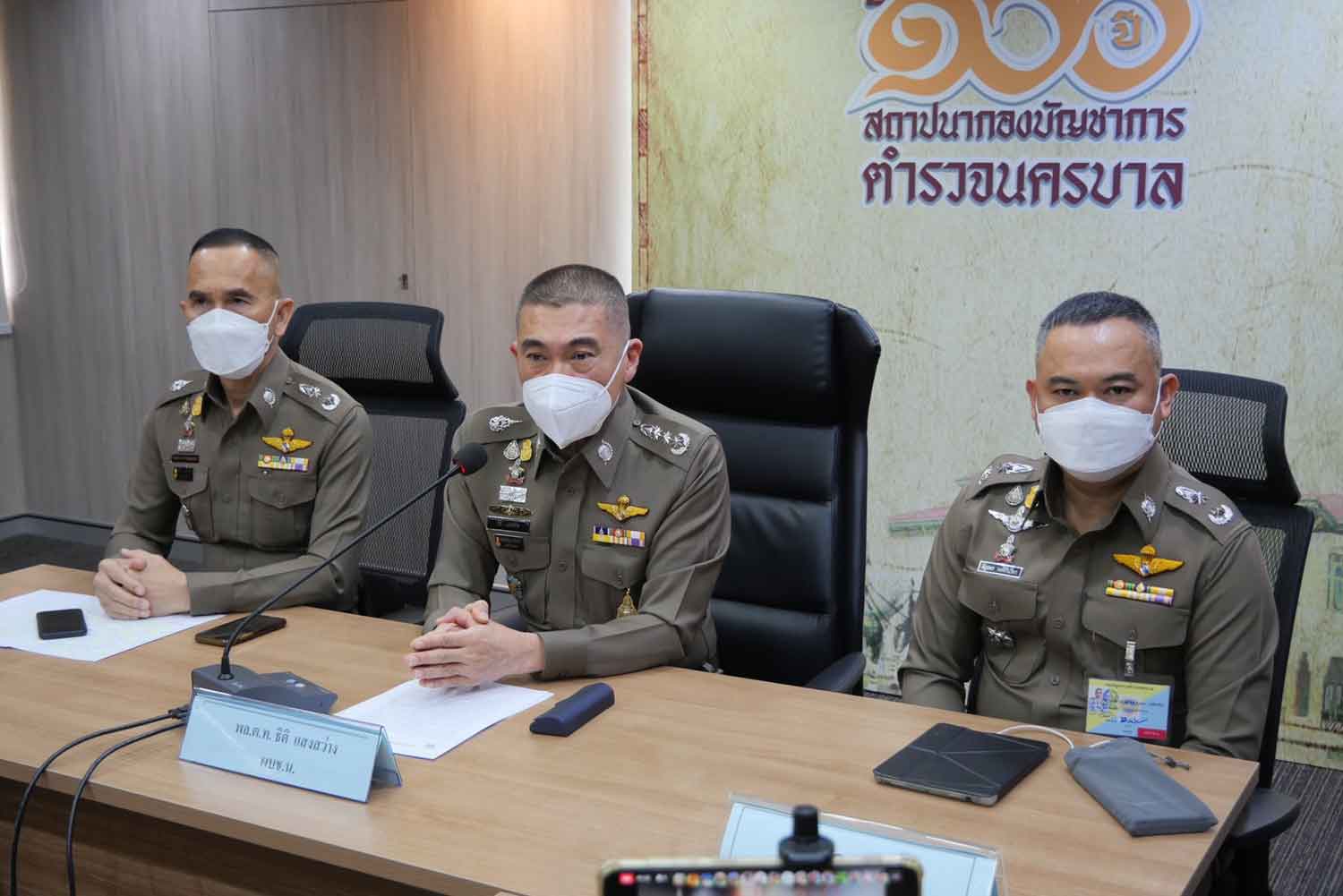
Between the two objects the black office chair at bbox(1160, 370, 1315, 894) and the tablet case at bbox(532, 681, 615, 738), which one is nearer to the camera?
the tablet case at bbox(532, 681, 615, 738)

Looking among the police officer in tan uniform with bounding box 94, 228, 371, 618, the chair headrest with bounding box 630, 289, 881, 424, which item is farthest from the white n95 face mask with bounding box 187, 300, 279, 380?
the chair headrest with bounding box 630, 289, 881, 424

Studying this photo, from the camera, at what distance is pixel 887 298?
12.2 feet

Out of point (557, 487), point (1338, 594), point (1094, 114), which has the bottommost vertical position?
point (1338, 594)

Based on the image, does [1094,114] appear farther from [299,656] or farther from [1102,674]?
[299,656]

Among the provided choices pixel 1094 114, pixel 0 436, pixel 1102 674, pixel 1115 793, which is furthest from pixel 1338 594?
pixel 0 436

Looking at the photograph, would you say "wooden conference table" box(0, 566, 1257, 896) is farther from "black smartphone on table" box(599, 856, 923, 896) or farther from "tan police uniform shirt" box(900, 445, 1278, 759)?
"black smartphone on table" box(599, 856, 923, 896)

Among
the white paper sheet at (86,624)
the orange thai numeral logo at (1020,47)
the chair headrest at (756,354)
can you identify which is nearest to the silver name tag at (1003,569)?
the chair headrest at (756,354)

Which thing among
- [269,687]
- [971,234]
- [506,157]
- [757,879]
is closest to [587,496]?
[269,687]

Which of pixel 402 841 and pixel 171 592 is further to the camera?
pixel 171 592

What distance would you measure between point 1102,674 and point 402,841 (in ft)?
3.41

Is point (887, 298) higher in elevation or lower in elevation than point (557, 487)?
higher

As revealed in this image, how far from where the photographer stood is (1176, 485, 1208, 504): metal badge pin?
189cm

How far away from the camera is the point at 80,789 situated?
1611mm

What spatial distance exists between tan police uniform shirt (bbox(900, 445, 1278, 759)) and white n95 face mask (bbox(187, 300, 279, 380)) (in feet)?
4.51
